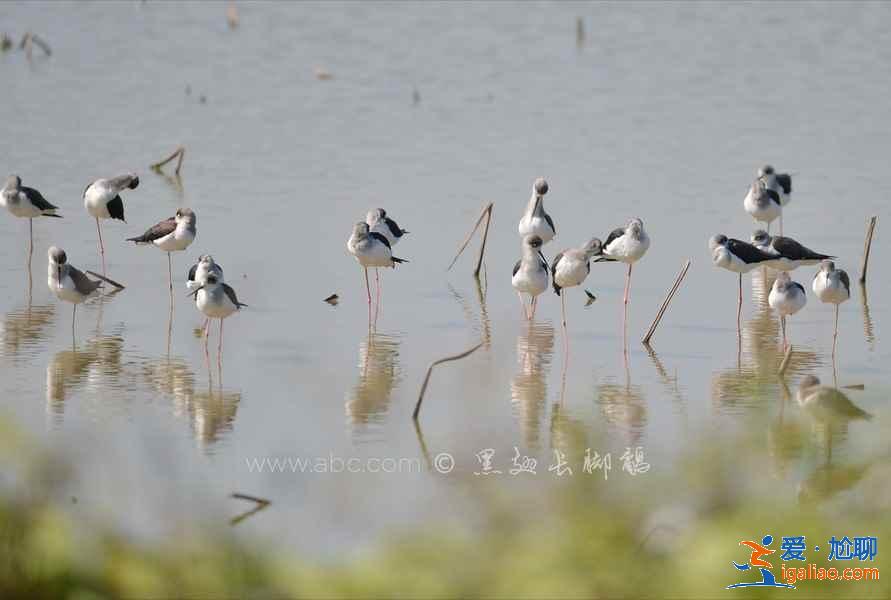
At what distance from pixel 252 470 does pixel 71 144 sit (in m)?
11.3

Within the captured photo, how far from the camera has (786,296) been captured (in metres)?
11.0

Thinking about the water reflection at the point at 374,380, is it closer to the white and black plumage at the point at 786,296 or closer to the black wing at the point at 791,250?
the white and black plumage at the point at 786,296

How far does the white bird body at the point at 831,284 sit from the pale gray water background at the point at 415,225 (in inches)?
12.8

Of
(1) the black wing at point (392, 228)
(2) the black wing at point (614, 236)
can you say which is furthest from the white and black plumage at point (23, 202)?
(2) the black wing at point (614, 236)

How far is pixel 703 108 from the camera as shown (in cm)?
2111

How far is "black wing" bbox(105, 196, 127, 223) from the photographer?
1386 centimetres

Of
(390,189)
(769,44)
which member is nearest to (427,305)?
(390,189)

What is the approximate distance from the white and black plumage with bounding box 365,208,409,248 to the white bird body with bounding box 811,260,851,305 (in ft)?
12.3

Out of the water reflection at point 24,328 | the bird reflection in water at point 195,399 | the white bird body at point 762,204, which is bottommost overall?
the bird reflection in water at point 195,399

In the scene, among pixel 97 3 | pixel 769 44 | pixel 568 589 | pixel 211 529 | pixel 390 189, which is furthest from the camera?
pixel 97 3

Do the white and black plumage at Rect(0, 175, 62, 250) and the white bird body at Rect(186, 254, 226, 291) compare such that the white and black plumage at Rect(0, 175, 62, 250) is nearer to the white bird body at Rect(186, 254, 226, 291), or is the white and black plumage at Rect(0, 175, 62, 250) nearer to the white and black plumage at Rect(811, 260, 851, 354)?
the white bird body at Rect(186, 254, 226, 291)

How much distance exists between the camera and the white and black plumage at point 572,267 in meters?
11.8

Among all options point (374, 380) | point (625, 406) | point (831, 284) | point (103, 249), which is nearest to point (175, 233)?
point (103, 249)

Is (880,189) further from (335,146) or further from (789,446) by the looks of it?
(789,446)
